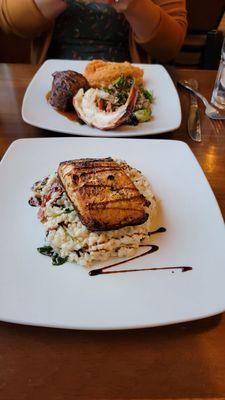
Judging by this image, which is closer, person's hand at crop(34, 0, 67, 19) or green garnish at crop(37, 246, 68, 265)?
green garnish at crop(37, 246, 68, 265)

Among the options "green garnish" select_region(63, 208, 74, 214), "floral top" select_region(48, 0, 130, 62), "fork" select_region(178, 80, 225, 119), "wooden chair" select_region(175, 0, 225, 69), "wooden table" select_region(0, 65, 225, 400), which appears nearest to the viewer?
"wooden table" select_region(0, 65, 225, 400)

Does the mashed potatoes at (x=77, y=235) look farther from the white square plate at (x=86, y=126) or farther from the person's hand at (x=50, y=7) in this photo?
the person's hand at (x=50, y=7)

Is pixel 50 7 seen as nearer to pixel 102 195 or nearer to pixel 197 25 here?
pixel 102 195

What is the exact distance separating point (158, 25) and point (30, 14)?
0.68 m

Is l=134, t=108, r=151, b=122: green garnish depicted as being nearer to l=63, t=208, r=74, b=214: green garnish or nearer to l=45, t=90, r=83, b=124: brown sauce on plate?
l=45, t=90, r=83, b=124: brown sauce on plate

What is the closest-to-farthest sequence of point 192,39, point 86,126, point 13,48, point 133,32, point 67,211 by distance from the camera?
point 67,211
point 86,126
point 133,32
point 13,48
point 192,39

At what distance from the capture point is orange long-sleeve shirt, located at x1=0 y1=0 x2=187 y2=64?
181 cm

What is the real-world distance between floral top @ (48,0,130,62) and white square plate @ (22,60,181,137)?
1.13 ft

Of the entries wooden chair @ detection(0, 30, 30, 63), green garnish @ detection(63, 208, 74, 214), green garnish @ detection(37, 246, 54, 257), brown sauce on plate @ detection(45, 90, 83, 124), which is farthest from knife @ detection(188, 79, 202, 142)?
wooden chair @ detection(0, 30, 30, 63)

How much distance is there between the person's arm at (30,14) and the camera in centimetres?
179

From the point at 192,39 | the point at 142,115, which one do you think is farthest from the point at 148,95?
the point at 192,39

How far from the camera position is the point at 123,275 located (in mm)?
796

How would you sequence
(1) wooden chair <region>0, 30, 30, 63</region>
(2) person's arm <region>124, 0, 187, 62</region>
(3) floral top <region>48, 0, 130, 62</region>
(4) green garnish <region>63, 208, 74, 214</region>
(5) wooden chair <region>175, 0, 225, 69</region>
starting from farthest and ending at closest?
(5) wooden chair <region>175, 0, 225, 69</region>, (1) wooden chair <region>0, 30, 30, 63</region>, (3) floral top <region>48, 0, 130, 62</region>, (2) person's arm <region>124, 0, 187, 62</region>, (4) green garnish <region>63, 208, 74, 214</region>

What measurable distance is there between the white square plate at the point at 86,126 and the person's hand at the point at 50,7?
0.28m
